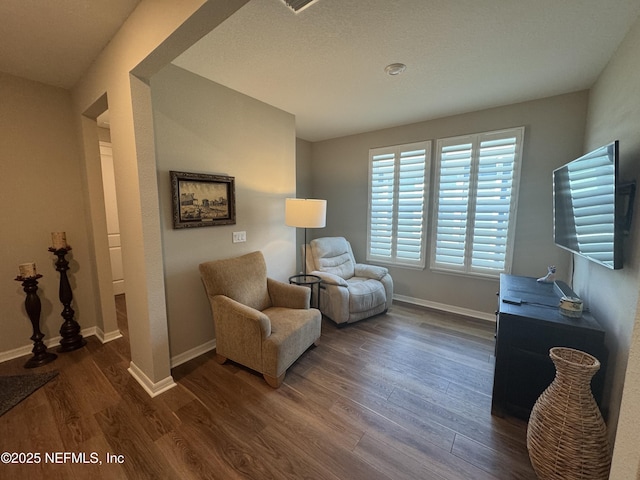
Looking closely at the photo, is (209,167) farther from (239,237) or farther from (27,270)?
(27,270)

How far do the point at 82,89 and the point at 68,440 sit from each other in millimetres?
2707

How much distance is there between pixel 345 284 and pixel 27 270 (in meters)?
2.96

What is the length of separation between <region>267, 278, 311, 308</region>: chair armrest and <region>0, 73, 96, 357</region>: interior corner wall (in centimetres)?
203

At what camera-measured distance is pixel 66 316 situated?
2506mm

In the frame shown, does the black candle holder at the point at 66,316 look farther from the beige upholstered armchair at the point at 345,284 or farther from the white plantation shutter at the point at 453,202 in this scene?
the white plantation shutter at the point at 453,202

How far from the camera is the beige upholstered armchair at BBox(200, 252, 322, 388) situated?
6.49 ft

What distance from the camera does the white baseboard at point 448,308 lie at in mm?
3227

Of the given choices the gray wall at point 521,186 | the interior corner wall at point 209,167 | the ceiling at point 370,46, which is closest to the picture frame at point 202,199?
the interior corner wall at point 209,167

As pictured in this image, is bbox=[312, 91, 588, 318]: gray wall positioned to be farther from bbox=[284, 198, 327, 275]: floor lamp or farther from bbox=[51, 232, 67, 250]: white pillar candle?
bbox=[51, 232, 67, 250]: white pillar candle

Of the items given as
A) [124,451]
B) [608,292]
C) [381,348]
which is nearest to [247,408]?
[124,451]

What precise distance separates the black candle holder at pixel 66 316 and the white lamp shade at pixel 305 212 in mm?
2133

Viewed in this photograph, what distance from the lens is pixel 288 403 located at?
1.85m

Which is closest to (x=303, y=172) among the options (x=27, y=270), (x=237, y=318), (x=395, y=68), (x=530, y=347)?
(x=395, y=68)

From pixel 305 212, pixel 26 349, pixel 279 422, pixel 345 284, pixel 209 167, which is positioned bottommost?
pixel 279 422
